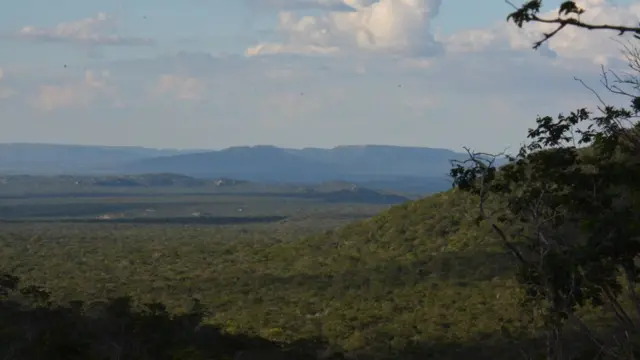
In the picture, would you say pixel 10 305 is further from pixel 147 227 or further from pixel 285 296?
pixel 147 227

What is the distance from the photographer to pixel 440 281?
3941 centimetres

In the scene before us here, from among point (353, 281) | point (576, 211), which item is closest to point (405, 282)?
point (353, 281)

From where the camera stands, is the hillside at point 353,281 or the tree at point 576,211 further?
the hillside at point 353,281

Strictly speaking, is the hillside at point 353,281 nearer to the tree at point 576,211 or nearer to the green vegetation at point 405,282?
the green vegetation at point 405,282

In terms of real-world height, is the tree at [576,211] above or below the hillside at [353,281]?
above

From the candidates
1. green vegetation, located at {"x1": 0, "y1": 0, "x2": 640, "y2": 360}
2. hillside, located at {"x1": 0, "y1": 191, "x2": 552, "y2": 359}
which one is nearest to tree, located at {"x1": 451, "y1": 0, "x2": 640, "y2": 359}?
green vegetation, located at {"x1": 0, "y1": 0, "x2": 640, "y2": 360}

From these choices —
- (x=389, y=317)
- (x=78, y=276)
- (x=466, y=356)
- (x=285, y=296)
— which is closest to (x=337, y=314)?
(x=389, y=317)

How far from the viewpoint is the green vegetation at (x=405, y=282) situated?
14.1 m

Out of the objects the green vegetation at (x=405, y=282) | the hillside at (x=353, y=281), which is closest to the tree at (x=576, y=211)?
the green vegetation at (x=405, y=282)

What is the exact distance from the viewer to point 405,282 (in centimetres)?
4047

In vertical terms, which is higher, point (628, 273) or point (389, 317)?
point (628, 273)

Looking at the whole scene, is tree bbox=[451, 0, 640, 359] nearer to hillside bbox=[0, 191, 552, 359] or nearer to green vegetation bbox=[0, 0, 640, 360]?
green vegetation bbox=[0, 0, 640, 360]

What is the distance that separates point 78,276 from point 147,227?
5667 centimetres

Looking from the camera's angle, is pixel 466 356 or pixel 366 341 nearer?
pixel 466 356
